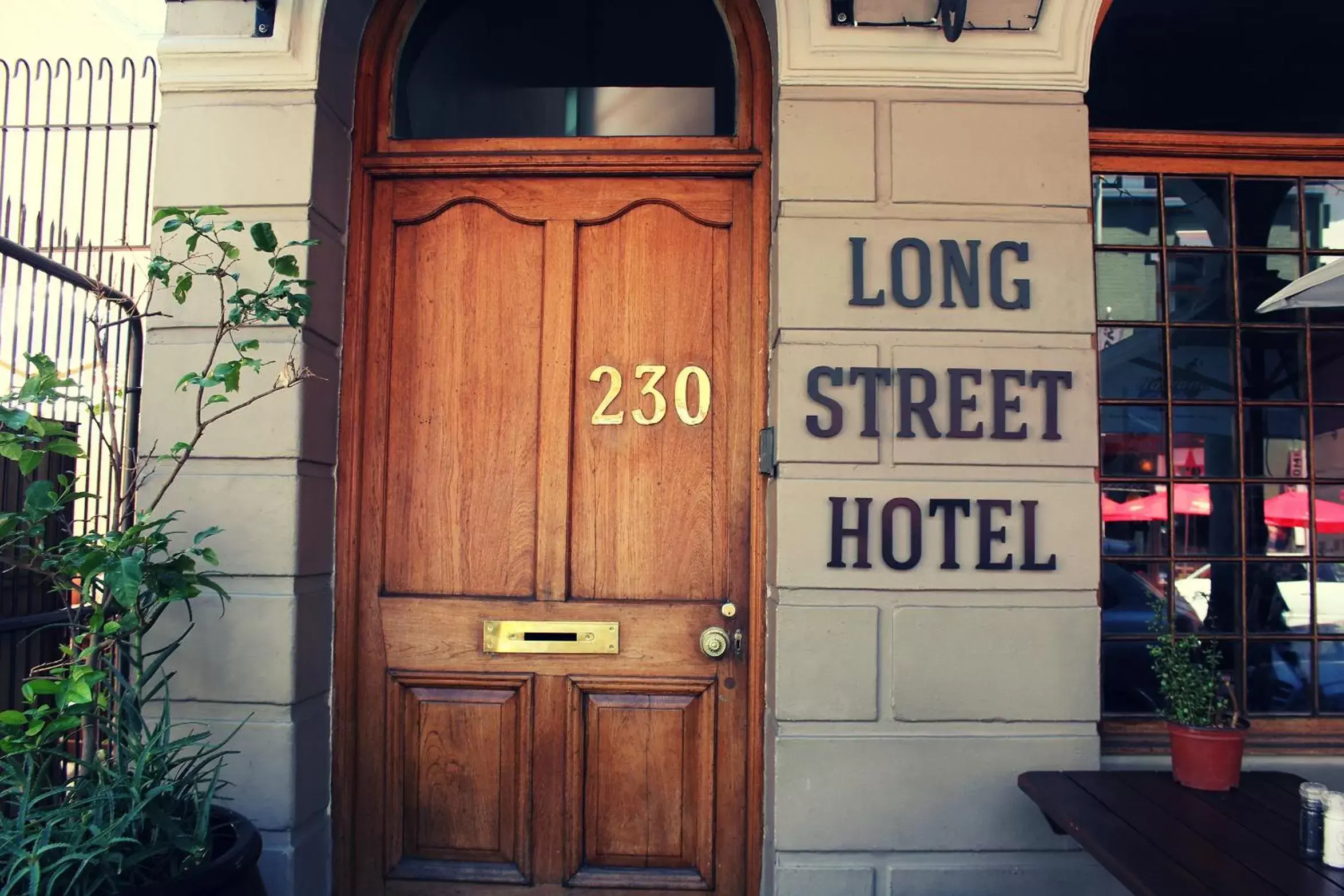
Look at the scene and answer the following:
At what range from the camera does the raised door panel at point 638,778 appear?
3.16 meters

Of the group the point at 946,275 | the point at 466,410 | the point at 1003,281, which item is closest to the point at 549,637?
the point at 466,410

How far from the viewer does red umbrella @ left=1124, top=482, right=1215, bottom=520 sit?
3.17m

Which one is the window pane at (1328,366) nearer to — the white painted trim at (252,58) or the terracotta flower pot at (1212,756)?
the terracotta flower pot at (1212,756)

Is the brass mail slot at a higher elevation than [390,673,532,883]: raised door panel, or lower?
higher

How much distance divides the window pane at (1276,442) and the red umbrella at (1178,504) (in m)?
0.19

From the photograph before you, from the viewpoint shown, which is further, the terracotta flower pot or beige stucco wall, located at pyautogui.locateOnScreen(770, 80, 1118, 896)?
beige stucco wall, located at pyautogui.locateOnScreen(770, 80, 1118, 896)

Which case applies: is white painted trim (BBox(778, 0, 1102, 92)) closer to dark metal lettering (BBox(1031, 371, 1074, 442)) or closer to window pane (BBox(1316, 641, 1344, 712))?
dark metal lettering (BBox(1031, 371, 1074, 442))

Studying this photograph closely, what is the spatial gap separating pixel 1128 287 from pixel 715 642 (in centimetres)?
193

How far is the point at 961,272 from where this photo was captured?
3002 millimetres

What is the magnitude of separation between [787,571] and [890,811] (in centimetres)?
83

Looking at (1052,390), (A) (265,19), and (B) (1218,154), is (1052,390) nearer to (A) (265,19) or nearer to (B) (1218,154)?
(B) (1218,154)

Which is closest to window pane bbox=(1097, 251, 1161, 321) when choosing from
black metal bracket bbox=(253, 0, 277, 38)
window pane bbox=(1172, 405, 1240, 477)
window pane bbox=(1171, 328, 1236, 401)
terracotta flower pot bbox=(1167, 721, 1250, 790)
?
window pane bbox=(1171, 328, 1236, 401)

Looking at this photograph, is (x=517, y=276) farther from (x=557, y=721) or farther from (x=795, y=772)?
(x=795, y=772)

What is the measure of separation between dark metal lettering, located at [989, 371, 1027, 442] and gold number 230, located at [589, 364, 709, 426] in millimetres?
969
